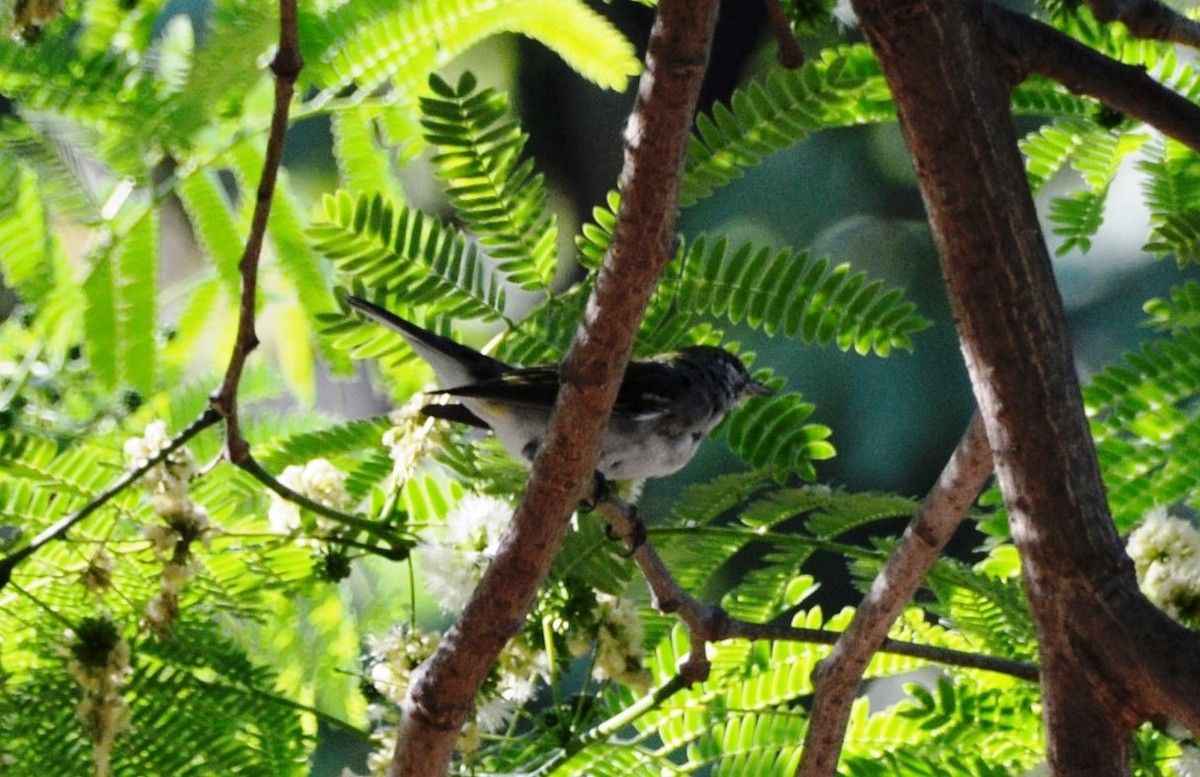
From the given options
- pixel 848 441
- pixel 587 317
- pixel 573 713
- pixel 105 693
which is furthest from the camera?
pixel 848 441

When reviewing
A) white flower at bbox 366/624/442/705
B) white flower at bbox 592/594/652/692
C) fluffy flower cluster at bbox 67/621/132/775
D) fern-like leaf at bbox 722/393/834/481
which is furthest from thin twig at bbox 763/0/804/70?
fluffy flower cluster at bbox 67/621/132/775

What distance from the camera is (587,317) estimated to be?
1.03 m

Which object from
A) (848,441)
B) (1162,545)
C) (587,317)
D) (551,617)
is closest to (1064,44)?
(587,317)

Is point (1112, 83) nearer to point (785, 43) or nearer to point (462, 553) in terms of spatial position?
point (785, 43)

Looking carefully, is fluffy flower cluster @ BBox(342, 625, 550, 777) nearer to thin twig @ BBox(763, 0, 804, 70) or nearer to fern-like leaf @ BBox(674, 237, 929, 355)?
fern-like leaf @ BBox(674, 237, 929, 355)

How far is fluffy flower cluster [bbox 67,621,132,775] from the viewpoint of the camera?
1.35 meters

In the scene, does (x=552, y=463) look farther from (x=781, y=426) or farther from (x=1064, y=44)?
(x=781, y=426)

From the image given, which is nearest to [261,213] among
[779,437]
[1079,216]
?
[779,437]

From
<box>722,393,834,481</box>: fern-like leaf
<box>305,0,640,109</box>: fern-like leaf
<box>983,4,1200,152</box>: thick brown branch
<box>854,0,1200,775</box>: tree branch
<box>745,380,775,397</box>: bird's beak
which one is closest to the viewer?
<box>854,0,1200,775</box>: tree branch

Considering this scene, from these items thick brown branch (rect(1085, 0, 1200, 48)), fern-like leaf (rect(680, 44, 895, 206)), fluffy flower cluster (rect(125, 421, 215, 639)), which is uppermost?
fern-like leaf (rect(680, 44, 895, 206))

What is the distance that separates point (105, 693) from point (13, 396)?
511mm

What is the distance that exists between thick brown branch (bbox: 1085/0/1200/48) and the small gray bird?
674 millimetres

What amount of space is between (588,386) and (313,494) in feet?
1.94

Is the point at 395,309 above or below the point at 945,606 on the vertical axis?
above
